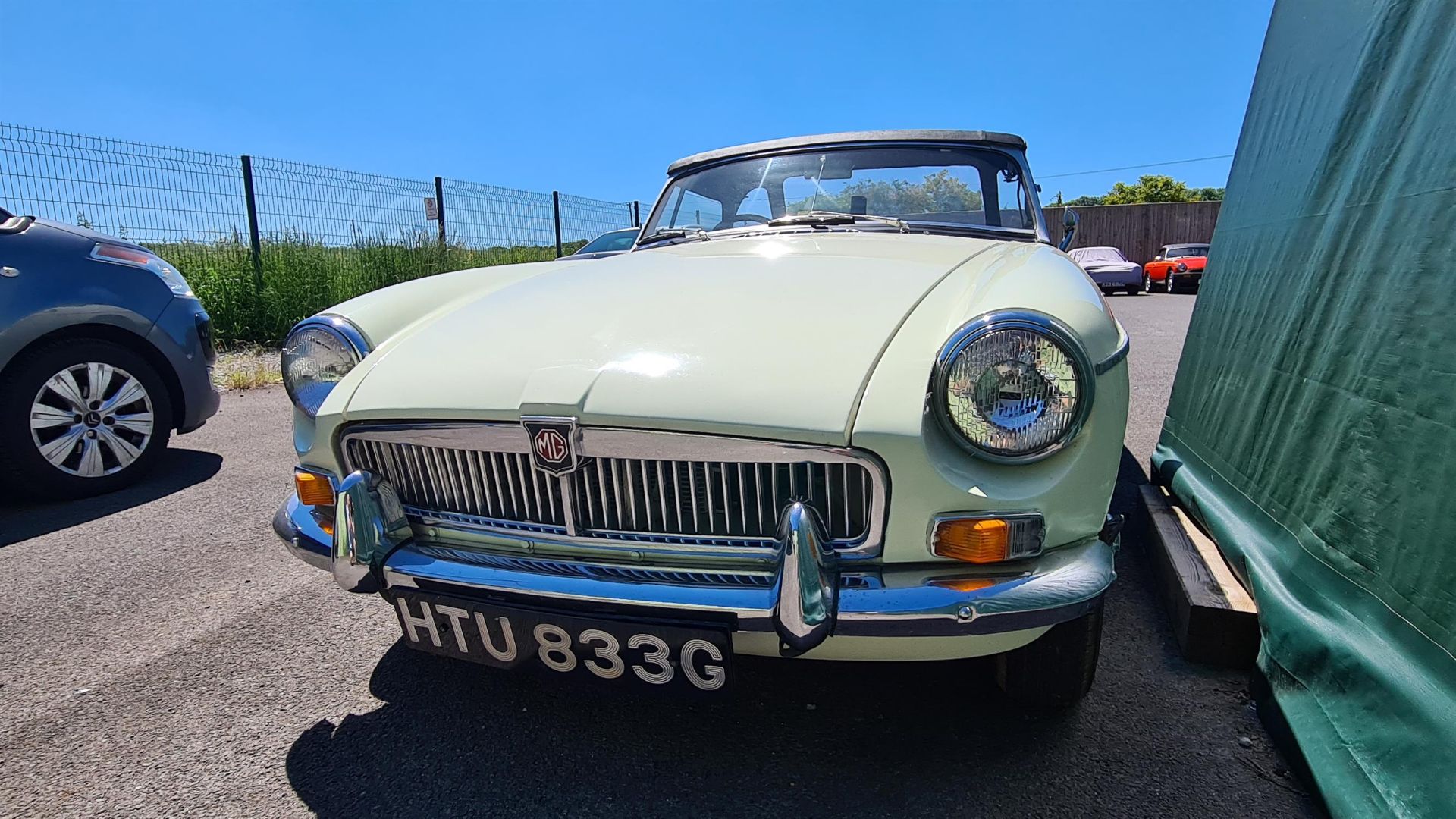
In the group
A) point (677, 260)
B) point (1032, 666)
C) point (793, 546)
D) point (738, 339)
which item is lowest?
point (1032, 666)

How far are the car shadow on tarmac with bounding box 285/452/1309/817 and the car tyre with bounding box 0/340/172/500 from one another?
A: 2414 millimetres

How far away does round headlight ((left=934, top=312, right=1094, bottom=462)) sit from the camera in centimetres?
148

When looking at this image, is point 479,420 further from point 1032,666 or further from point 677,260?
point 1032,666

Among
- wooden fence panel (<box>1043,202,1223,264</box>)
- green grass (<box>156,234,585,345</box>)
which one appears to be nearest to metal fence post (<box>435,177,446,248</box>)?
green grass (<box>156,234,585,345</box>)

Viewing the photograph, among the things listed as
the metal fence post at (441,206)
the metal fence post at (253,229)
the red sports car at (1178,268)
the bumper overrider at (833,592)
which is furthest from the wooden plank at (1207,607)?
the red sports car at (1178,268)

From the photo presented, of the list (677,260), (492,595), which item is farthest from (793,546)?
(677,260)

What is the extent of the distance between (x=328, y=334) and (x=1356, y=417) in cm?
254

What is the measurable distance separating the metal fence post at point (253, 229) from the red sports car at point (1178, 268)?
58.9 ft

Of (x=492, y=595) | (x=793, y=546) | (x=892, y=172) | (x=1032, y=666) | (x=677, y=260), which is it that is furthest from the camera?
(x=892, y=172)

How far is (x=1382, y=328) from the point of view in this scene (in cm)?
178

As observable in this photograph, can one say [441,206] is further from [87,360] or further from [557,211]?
[87,360]

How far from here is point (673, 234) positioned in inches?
121

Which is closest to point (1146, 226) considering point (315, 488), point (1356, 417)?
point (1356, 417)

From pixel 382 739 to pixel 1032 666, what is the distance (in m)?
1.44
